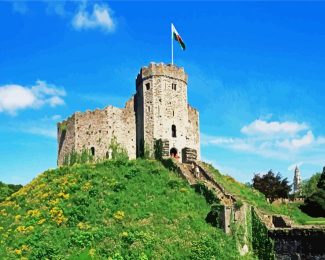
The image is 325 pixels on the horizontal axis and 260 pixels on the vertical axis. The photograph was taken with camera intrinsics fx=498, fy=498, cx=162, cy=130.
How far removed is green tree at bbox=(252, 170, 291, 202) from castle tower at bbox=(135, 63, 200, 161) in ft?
52.6

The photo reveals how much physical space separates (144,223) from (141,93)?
842 inches

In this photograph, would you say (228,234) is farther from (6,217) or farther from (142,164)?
(6,217)

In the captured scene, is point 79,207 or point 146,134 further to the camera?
point 146,134

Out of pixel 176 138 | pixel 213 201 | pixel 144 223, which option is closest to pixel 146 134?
pixel 176 138

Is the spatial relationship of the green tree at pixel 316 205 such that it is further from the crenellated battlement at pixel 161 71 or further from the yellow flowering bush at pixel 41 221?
the yellow flowering bush at pixel 41 221

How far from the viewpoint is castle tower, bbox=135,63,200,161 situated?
4347 cm

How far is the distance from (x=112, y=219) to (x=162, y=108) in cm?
1916

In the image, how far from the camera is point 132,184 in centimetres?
3102

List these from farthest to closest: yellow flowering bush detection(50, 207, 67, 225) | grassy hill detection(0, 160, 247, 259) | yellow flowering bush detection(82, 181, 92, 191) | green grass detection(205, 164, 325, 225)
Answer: green grass detection(205, 164, 325, 225)
yellow flowering bush detection(82, 181, 92, 191)
yellow flowering bush detection(50, 207, 67, 225)
grassy hill detection(0, 160, 247, 259)

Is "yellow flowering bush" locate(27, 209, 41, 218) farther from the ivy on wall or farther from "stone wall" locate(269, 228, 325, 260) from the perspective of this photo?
"stone wall" locate(269, 228, 325, 260)

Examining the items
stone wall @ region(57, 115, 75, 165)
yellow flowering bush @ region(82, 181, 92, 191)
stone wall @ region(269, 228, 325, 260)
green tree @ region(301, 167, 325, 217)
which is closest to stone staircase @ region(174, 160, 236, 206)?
stone wall @ region(269, 228, 325, 260)

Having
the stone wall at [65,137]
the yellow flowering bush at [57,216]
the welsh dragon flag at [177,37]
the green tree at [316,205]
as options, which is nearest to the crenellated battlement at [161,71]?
the welsh dragon flag at [177,37]

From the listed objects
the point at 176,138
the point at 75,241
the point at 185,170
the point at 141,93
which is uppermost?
the point at 141,93

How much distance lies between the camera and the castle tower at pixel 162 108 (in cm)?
4347
